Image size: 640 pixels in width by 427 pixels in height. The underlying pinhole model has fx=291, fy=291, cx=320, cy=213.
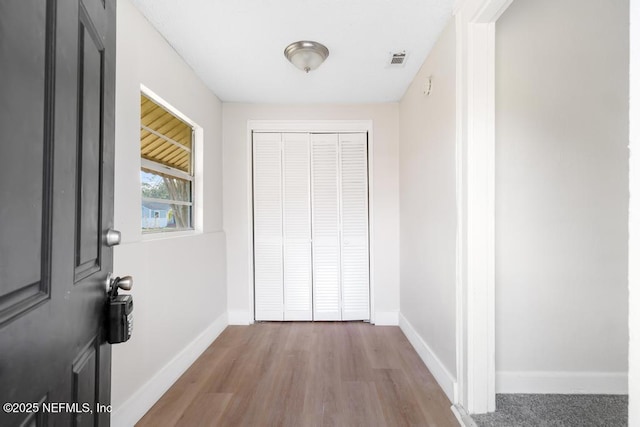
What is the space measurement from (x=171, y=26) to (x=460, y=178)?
2.08 metres

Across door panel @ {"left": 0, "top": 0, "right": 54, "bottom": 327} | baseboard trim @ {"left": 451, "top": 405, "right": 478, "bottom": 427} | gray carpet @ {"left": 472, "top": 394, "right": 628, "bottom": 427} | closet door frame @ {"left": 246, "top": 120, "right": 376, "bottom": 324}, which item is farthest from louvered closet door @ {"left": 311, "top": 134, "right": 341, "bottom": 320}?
door panel @ {"left": 0, "top": 0, "right": 54, "bottom": 327}

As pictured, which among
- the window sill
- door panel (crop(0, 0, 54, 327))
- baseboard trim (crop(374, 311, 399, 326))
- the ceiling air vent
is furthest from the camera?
baseboard trim (crop(374, 311, 399, 326))

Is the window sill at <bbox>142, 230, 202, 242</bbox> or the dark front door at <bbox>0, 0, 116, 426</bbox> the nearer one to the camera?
the dark front door at <bbox>0, 0, 116, 426</bbox>

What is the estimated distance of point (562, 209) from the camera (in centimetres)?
184

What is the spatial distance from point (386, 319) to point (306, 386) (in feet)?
4.69

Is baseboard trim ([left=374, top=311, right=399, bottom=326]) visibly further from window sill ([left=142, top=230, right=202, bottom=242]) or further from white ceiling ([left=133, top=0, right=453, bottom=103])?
white ceiling ([left=133, top=0, right=453, bottom=103])

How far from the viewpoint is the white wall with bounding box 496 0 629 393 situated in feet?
5.94

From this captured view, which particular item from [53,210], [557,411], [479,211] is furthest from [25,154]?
[557,411]

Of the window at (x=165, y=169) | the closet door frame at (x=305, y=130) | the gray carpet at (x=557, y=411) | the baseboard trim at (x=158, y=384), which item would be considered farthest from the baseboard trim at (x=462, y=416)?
the window at (x=165, y=169)

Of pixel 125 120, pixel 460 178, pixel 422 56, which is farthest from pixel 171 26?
pixel 460 178
